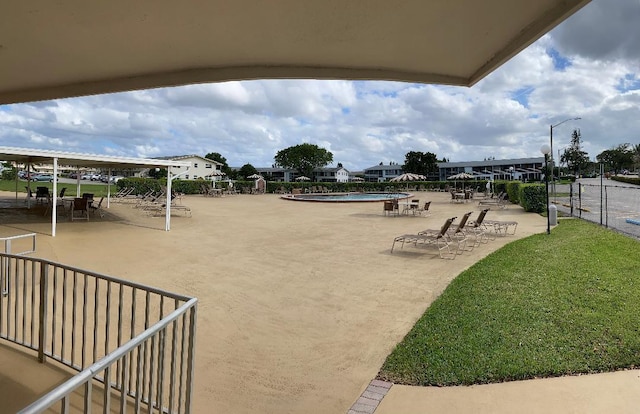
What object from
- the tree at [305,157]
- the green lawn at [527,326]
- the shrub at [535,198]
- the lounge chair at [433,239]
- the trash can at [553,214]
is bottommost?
the green lawn at [527,326]

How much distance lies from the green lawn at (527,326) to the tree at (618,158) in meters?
115

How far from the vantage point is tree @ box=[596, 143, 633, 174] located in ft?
331

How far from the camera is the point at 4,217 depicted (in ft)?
49.5

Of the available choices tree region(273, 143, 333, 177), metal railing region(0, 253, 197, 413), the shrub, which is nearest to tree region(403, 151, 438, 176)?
tree region(273, 143, 333, 177)

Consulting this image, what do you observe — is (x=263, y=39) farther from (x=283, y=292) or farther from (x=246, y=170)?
(x=246, y=170)

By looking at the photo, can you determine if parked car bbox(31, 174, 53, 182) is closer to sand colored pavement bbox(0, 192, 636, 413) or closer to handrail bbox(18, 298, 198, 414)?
sand colored pavement bbox(0, 192, 636, 413)

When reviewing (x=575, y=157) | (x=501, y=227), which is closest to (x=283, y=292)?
(x=501, y=227)

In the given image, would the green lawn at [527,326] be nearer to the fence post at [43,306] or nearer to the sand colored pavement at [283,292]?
the sand colored pavement at [283,292]

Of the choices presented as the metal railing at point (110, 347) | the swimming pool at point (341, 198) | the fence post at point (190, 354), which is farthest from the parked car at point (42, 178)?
the fence post at point (190, 354)

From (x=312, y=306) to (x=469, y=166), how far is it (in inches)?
3696

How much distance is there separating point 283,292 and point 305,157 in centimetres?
7620

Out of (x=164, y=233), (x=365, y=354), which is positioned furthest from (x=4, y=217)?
(x=365, y=354)

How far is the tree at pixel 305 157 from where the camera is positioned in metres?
81.6

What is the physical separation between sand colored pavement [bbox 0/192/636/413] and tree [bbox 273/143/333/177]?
67.9 m
